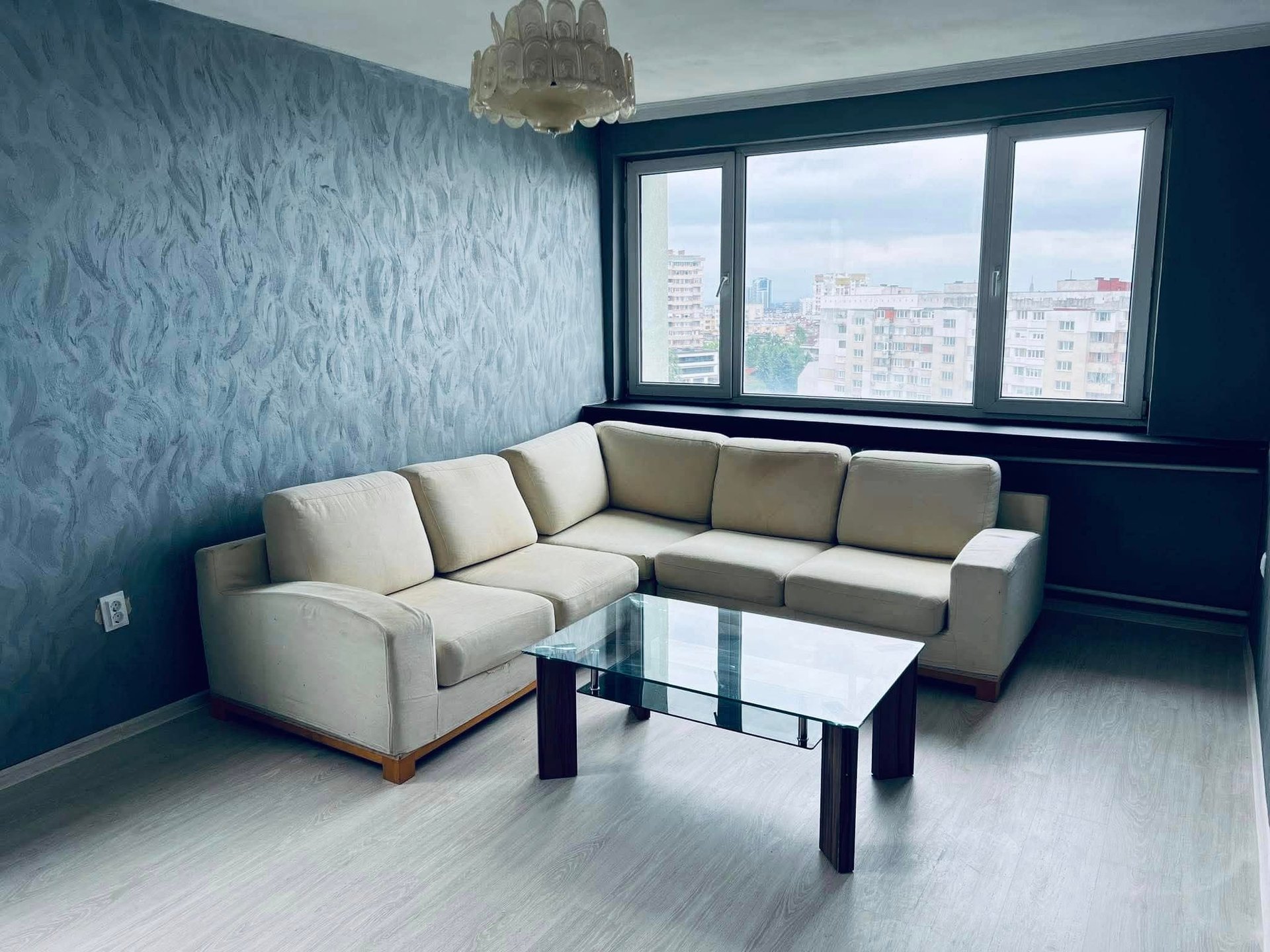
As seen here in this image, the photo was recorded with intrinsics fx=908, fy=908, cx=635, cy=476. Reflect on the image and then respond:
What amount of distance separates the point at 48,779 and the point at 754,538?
2759 millimetres

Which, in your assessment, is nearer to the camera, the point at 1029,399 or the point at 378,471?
the point at 378,471

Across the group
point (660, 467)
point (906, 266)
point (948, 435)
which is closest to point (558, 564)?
point (660, 467)

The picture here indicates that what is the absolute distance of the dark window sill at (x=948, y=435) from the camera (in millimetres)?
3723

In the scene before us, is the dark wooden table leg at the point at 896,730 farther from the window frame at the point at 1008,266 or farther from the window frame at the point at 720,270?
the window frame at the point at 720,270

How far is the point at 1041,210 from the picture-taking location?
162 inches

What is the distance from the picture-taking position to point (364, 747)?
279 centimetres

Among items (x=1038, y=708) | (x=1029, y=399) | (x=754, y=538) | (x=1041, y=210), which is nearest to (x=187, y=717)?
(x=754, y=538)

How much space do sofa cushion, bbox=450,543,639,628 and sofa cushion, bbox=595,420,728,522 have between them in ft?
2.17

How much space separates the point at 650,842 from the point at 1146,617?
2725 millimetres

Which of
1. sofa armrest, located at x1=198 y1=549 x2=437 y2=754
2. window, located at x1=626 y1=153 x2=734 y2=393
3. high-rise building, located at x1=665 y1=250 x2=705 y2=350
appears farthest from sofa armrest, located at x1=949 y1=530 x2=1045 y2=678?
high-rise building, located at x1=665 y1=250 x2=705 y2=350

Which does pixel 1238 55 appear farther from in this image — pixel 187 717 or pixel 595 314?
pixel 187 717

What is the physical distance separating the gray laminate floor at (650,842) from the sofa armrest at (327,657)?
0.14 m

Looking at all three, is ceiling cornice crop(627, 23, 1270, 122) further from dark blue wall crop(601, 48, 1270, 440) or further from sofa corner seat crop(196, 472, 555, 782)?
sofa corner seat crop(196, 472, 555, 782)

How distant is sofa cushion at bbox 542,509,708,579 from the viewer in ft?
12.9
